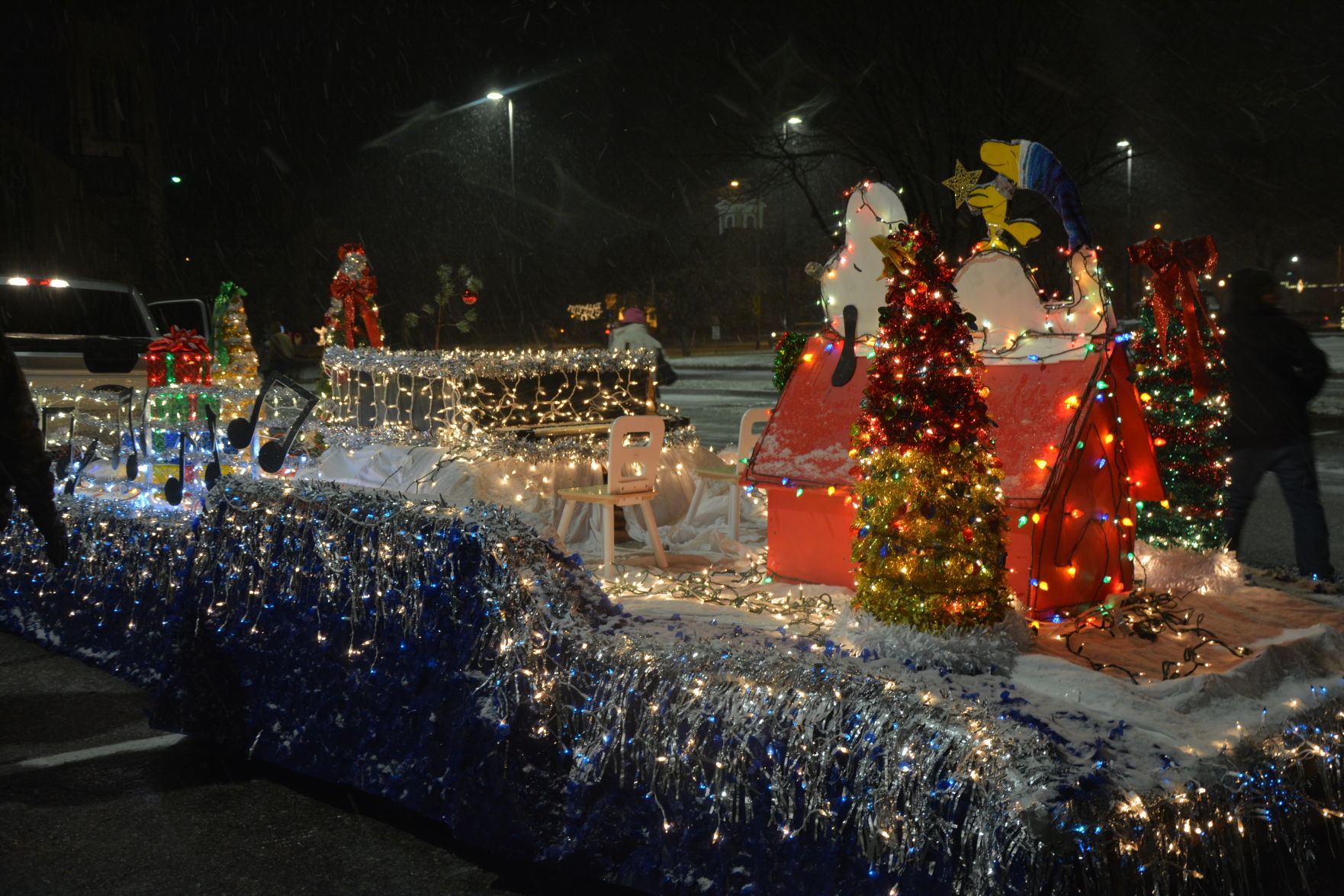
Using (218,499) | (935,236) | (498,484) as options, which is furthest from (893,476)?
(498,484)

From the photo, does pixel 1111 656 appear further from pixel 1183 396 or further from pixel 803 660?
pixel 1183 396

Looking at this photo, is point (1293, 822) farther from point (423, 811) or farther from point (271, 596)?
point (271, 596)

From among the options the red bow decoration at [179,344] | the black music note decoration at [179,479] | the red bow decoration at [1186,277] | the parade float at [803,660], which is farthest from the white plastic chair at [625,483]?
the red bow decoration at [1186,277]

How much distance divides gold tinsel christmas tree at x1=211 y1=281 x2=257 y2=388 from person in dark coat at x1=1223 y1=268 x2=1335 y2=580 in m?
6.72

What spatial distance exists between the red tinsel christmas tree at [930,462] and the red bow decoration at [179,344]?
4.72 meters

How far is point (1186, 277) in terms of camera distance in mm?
6488

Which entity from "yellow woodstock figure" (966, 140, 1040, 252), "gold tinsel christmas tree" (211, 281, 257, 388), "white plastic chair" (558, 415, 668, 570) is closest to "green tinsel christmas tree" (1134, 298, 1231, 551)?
"yellow woodstock figure" (966, 140, 1040, 252)

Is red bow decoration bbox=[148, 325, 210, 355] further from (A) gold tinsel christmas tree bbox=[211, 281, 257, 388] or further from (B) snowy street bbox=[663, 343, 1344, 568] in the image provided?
(B) snowy street bbox=[663, 343, 1344, 568]

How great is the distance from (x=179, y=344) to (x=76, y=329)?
282 centimetres

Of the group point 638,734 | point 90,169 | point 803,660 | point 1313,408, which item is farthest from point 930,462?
point 90,169

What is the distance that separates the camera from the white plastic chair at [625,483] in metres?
6.46

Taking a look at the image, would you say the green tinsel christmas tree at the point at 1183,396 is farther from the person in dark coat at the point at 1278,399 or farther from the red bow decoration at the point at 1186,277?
the person in dark coat at the point at 1278,399

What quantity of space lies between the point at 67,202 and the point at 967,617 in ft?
112

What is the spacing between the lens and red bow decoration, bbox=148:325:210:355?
693cm
